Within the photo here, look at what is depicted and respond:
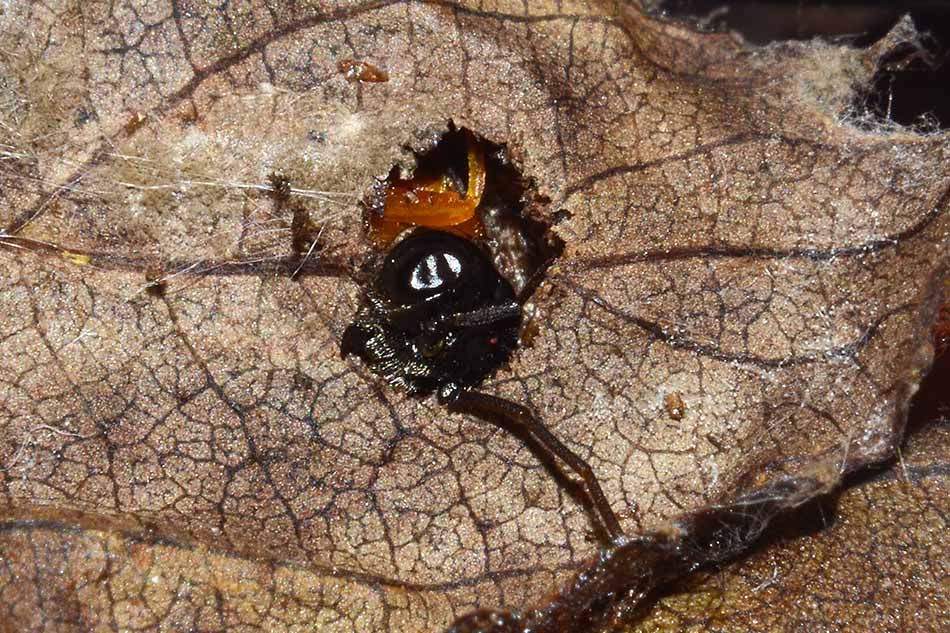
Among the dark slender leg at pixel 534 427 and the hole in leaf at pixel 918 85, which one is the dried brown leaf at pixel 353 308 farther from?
the hole in leaf at pixel 918 85

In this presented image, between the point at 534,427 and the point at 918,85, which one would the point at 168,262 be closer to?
the point at 534,427

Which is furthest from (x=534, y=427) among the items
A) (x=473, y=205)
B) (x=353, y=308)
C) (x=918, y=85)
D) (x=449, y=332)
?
(x=918, y=85)

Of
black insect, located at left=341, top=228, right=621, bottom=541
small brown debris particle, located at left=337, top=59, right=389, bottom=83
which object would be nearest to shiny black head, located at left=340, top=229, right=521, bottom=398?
black insect, located at left=341, top=228, right=621, bottom=541

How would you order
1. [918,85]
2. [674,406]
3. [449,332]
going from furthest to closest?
[918,85], [449,332], [674,406]

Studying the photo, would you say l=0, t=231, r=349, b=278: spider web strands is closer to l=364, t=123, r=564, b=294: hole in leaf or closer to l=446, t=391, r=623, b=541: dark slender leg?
l=364, t=123, r=564, b=294: hole in leaf

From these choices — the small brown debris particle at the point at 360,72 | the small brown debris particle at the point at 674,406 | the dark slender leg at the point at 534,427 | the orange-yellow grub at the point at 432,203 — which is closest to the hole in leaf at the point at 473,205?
the orange-yellow grub at the point at 432,203

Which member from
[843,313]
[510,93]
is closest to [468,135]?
[510,93]

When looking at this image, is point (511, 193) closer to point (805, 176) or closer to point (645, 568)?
point (805, 176)
